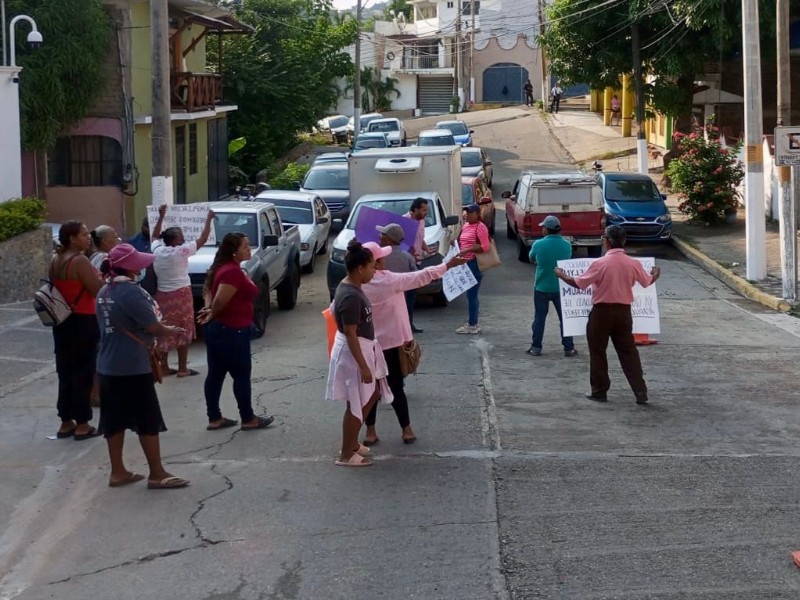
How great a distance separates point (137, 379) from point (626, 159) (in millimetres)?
34456

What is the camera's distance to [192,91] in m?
29.3

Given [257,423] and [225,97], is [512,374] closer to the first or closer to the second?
[257,423]

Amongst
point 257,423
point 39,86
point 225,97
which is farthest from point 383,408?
point 225,97

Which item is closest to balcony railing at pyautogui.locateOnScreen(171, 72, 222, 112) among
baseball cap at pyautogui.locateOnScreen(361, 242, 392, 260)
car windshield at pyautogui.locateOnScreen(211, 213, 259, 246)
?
car windshield at pyautogui.locateOnScreen(211, 213, 259, 246)

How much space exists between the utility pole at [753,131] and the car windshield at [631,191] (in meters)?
5.79

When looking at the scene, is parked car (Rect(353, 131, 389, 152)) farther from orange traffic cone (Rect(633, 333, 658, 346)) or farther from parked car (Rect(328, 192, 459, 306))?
orange traffic cone (Rect(633, 333, 658, 346))

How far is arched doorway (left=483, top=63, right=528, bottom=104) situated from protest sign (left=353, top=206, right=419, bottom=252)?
6148 centimetres

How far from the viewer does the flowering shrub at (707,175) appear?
85.8 ft

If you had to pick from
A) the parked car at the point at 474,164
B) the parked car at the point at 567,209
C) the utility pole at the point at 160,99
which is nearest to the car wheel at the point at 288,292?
the utility pole at the point at 160,99

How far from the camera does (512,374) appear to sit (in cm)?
1198

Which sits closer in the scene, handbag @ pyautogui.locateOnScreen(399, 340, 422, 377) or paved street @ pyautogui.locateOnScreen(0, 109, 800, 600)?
paved street @ pyautogui.locateOnScreen(0, 109, 800, 600)

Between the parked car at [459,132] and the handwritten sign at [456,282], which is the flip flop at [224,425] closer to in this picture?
the handwritten sign at [456,282]

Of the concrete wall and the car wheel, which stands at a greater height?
the concrete wall

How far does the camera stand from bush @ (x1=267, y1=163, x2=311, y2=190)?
34.7 m
